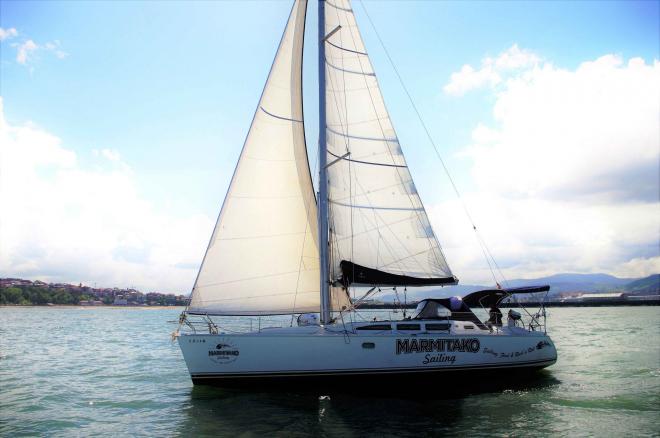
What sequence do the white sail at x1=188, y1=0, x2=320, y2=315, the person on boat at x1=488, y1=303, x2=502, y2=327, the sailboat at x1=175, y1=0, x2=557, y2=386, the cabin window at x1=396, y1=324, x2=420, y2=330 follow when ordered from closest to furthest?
1. the sailboat at x1=175, y1=0, x2=557, y2=386
2. the white sail at x1=188, y1=0, x2=320, y2=315
3. the cabin window at x1=396, y1=324, x2=420, y2=330
4. the person on boat at x1=488, y1=303, x2=502, y2=327

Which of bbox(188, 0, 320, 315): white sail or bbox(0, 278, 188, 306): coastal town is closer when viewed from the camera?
bbox(188, 0, 320, 315): white sail

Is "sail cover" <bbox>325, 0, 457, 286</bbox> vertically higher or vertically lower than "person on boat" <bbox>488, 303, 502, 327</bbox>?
higher

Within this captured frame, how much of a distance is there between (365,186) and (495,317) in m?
7.42

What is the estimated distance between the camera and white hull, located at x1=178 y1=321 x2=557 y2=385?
570 inches

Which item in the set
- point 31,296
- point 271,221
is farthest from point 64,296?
point 271,221

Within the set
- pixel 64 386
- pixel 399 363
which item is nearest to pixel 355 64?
pixel 399 363

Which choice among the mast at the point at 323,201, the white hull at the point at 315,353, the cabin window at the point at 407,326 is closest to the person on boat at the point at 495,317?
the white hull at the point at 315,353

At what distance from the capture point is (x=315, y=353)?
14.5 meters

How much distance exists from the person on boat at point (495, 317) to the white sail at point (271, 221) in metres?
7.41

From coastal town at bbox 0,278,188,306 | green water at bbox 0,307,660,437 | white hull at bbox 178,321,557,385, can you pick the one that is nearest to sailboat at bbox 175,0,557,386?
white hull at bbox 178,321,557,385

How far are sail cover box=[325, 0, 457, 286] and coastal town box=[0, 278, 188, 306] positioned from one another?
113728 millimetres

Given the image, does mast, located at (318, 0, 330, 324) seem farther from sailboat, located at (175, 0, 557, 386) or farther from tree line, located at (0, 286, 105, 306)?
tree line, located at (0, 286, 105, 306)

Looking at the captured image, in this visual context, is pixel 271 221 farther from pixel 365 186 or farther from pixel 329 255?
pixel 365 186

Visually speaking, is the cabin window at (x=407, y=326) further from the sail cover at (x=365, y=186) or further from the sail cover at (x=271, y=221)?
the sail cover at (x=271, y=221)
